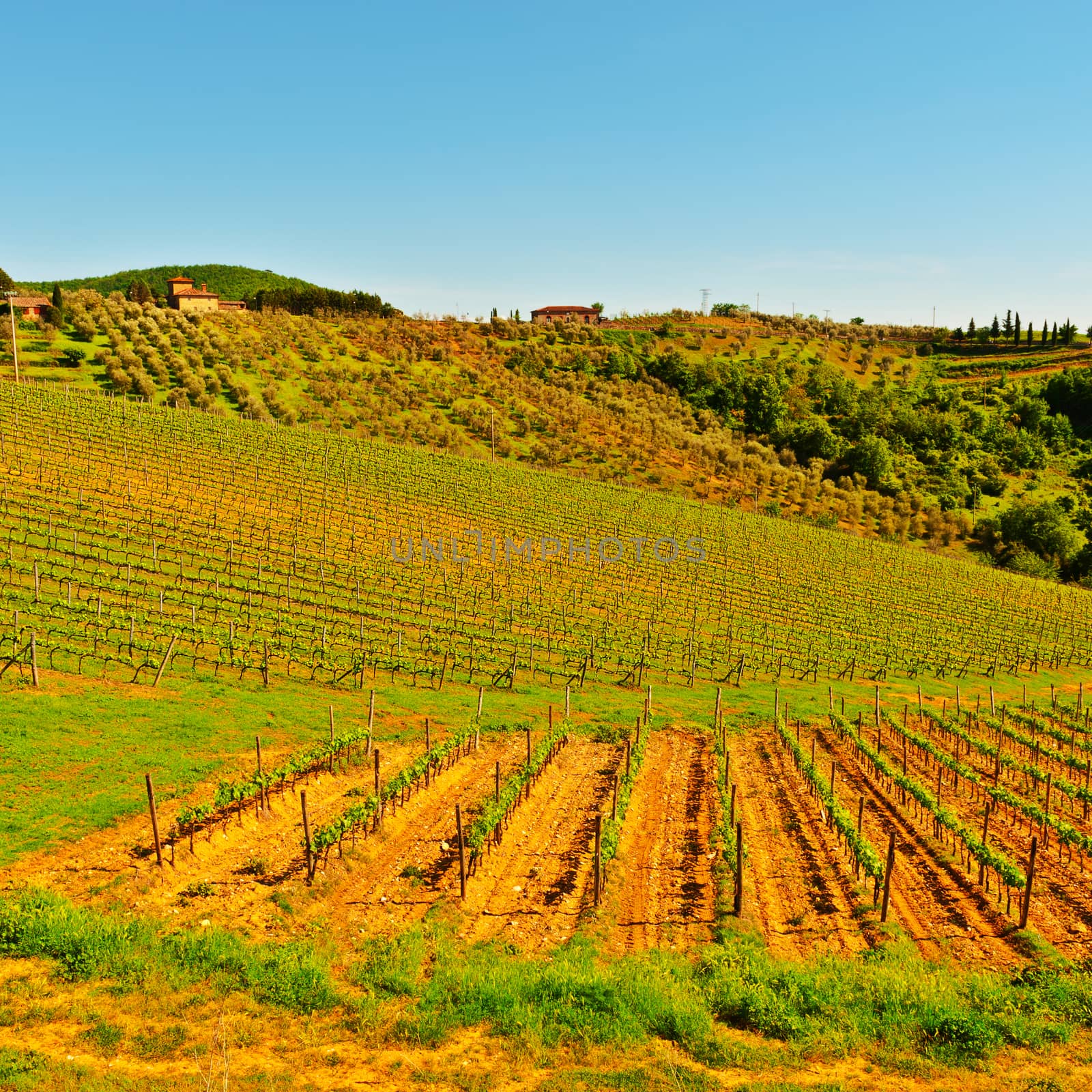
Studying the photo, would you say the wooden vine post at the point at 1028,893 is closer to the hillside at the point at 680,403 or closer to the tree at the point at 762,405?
the hillside at the point at 680,403

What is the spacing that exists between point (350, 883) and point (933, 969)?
1097cm

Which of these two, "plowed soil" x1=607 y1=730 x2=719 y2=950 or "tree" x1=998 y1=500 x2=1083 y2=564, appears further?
"tree" x1=998 y1=500 x2=1083 y2=564

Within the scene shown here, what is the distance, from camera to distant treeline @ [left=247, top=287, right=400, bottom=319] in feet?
476

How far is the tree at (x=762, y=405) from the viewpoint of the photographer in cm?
12825

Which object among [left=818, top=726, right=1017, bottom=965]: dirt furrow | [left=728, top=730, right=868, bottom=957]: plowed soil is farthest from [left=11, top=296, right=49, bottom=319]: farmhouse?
[left=818, top=726, right=1017, bottom=965]: dirt furrow

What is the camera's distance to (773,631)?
51219mm

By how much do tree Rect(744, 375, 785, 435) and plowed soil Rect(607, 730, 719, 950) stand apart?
109 meters

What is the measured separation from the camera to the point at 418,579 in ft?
160

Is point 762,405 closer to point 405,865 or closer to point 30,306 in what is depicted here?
point 30,306

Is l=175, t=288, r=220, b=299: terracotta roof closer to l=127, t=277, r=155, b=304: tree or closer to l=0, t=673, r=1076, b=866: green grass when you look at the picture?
l=127, t=277, r=155, b=304: tree

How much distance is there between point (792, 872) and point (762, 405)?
120 metres

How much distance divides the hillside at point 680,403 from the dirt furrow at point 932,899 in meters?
72.3

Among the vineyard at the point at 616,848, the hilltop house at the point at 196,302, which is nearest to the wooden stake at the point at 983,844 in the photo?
the vineyard at the point at 616,848

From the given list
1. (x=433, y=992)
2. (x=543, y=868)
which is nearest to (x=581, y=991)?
(x=433, y=992)
